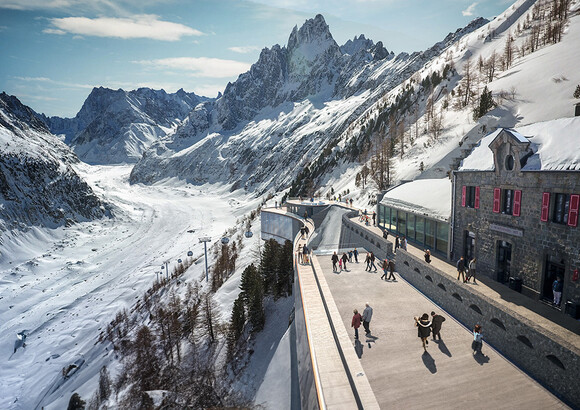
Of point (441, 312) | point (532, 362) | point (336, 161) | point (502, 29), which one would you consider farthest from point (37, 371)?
point (502, 29)

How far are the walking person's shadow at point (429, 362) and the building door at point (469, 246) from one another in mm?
10069

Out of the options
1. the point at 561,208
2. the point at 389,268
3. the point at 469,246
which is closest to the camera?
the point at 561,208

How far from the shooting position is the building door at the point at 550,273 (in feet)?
47.8

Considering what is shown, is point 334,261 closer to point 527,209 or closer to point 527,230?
point 527,230

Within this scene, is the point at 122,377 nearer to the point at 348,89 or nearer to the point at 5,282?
the point at 5,282

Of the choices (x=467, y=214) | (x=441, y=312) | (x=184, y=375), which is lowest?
(x=184, y=375)

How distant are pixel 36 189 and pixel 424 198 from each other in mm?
119695

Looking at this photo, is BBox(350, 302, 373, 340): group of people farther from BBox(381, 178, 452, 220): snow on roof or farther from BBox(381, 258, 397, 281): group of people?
BBox(381, 178, 452, 220): snow on roof

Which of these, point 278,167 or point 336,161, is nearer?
point 336,161

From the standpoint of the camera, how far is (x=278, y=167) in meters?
132

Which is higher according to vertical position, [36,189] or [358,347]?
[36,189]

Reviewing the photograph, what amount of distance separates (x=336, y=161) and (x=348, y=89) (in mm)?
102909

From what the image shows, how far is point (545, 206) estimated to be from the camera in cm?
1486

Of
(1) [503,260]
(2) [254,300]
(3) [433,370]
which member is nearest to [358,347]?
(3) [433,370]
